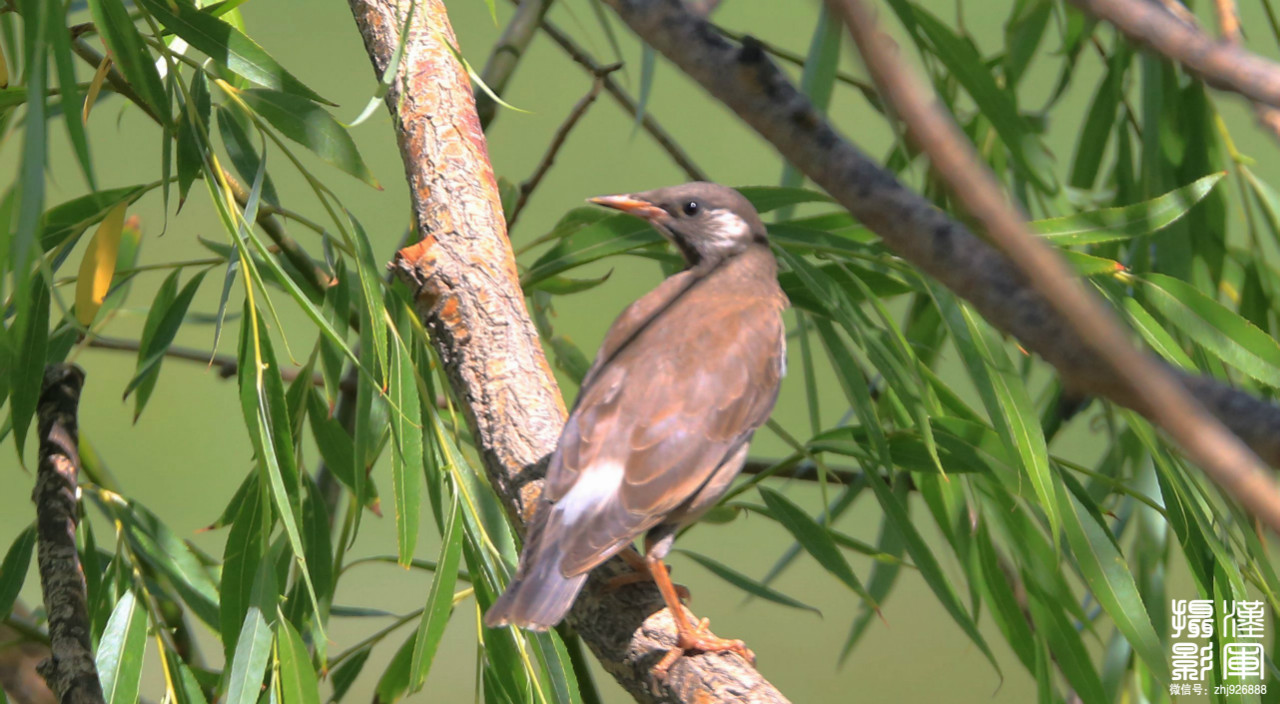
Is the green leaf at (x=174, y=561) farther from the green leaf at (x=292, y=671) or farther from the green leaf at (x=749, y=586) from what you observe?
the green leaf at (x=749, y=586)

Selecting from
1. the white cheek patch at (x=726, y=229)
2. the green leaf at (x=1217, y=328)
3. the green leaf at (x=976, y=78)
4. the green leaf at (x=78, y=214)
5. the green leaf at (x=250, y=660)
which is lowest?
the green leaf at (x=250, y=660)

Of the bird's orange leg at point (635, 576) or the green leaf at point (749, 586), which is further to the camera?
the green leaf at point (749, 586)

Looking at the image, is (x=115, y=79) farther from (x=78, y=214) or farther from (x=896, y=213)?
(x=896, y=213)

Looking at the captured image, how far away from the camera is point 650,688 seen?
1036mm

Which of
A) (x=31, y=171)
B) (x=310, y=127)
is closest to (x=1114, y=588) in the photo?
(x=310, y=127)

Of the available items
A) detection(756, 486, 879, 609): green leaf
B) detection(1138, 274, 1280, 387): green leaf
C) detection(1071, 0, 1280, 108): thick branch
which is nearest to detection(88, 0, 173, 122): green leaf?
detection(756, 486, 879, 609): green leaf

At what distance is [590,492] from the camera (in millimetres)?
1116

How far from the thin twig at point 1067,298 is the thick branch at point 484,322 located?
32.7 inches

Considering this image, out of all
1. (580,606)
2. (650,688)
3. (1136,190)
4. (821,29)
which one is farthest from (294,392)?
(1136,190)

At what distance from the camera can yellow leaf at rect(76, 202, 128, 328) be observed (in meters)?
1.20

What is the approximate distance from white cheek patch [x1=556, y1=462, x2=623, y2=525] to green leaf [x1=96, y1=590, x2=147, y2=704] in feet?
1.63

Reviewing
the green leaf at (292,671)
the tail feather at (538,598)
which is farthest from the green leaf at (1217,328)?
the green leaf at (292,671)

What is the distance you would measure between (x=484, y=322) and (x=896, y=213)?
0.92 m

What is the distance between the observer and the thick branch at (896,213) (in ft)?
0.76
